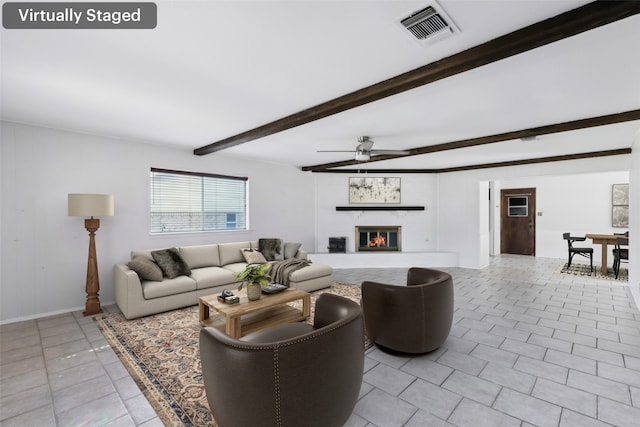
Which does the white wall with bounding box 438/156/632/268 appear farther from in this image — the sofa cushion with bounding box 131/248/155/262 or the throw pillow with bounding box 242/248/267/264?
the sofa cushion with bounding box 131/248/155/262

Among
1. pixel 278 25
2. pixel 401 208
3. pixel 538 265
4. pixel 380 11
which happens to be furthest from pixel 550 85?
pixel 538 265

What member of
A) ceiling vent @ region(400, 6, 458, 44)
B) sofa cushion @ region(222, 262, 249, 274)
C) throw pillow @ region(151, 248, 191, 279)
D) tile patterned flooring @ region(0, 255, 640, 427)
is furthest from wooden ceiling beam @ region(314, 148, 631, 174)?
ceiling vent @ region(400, 6, 458, 44)

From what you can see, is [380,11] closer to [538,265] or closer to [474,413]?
[474,413]

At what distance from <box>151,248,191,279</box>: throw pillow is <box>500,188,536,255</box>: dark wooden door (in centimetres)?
930

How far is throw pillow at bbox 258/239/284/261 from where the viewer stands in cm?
563

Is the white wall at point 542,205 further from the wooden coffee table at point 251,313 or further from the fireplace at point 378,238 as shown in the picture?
the wooden coffee table at point 251,313

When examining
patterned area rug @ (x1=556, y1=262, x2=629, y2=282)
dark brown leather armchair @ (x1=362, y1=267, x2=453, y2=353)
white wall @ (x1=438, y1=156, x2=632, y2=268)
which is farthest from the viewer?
white wall @ (x1=438, y1=156, x2=632, y2=268)

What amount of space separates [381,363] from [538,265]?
684 cm

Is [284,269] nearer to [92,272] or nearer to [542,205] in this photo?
[92,272]

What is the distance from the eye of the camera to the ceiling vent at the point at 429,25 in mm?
1618

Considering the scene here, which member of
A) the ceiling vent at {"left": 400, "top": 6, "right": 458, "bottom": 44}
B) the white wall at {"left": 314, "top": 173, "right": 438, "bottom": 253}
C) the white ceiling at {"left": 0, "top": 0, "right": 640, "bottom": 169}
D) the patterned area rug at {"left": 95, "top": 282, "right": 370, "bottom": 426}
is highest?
the white ceiling at {"left": 0, "top": 0, "right": 640, "bottom": 169}

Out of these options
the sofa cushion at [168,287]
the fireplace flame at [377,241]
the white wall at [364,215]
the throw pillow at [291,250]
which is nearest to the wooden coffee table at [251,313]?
the sofa cushion at [168,287]

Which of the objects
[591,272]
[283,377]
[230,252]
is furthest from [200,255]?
[591,272]

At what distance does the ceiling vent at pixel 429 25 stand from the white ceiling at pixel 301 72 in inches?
1.6
